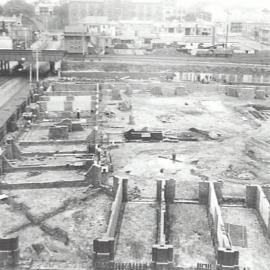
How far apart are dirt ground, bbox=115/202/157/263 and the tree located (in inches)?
3666

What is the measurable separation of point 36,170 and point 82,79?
88.8ft

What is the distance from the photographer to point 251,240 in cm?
1680

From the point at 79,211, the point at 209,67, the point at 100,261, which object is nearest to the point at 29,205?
the point at 79,211

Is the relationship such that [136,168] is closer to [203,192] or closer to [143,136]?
[203,192]

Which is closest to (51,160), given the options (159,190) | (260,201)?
(159,190)

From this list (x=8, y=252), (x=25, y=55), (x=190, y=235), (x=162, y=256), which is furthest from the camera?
(x=25, y=55)

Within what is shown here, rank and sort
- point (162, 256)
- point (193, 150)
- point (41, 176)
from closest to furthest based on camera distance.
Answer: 1. point (162, 256)
2. point (41, 176)
3. point (193, 150)

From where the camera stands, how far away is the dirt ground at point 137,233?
1557cm

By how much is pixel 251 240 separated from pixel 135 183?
6.35 meters

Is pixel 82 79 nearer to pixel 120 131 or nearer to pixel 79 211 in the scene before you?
pixel 120 131

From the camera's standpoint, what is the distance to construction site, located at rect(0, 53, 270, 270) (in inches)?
610

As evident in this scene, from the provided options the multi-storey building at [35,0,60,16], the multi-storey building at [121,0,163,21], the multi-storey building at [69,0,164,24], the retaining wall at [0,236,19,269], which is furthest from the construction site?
the multi-storey building at [121,0,163,21]

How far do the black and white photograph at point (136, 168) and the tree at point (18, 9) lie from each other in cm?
5430

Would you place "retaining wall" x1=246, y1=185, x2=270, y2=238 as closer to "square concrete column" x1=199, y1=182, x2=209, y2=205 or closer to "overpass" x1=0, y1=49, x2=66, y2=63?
"square concrete column" x1=199, y1=182, x2=209, y2=205
